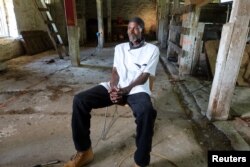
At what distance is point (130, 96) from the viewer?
1.66m

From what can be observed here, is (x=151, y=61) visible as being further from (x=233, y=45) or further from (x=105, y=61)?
(x=105, y=61)

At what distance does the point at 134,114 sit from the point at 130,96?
200 mm

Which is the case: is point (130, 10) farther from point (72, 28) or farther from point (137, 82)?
point (137, 82)

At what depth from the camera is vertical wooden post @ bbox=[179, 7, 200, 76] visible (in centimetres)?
336

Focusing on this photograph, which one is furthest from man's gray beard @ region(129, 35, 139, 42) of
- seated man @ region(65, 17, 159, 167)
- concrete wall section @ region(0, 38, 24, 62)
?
concrete wall section @ region(0, 38, 24, 62)

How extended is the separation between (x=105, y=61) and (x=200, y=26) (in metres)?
2.68

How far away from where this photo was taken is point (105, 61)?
532 centimetres

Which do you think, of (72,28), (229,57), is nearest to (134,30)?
(229,57)

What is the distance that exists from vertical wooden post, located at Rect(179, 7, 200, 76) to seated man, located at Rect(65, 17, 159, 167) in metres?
1.97

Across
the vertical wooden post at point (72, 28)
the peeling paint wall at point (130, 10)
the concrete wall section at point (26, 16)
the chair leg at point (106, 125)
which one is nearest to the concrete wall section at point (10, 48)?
the concrete wall section at point (26, 16)

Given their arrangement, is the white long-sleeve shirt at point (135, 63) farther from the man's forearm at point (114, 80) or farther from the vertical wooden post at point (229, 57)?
the vertical wooden post at point (229, 57)

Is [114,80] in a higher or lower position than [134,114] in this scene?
higher

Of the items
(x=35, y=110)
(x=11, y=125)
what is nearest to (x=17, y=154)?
(x=11, y=125)

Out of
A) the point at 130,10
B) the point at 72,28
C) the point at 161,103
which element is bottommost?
the point at 161,103
